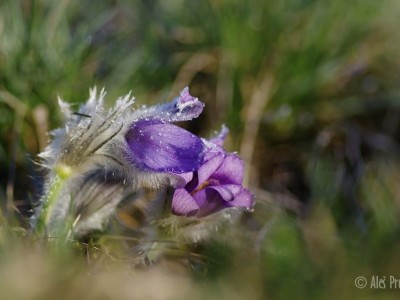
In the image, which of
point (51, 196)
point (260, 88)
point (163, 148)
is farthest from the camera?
point (260, 88)

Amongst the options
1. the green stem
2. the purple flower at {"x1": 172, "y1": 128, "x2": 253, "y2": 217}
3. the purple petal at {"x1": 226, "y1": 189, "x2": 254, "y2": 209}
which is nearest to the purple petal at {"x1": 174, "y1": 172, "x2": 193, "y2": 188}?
the purple flower at {"x1": 172, "y1": 128, "x2": 253, "y2": 217}

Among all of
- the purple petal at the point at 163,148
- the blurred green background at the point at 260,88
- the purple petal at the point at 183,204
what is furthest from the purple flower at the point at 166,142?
the blurred green background at the point at 260,88

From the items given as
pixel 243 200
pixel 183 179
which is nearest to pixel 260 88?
pixel 243 200

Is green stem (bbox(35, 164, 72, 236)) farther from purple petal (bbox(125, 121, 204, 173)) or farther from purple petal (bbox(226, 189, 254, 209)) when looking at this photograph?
purple petal (bbox(226, 189, 254, 209))

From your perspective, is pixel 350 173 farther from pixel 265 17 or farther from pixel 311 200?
pixel 265 17

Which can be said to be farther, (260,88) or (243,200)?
(260,88)

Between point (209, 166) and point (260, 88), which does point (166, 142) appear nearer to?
point (209, 166)

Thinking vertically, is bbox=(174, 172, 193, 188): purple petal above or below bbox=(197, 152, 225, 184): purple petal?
below
